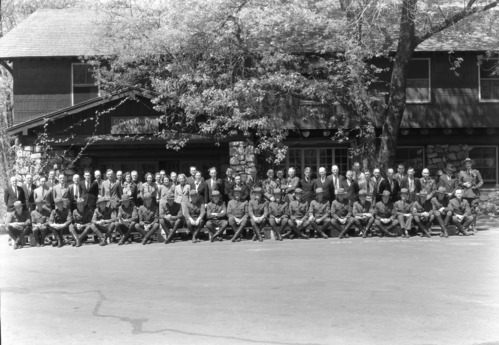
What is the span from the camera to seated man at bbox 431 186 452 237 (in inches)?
713

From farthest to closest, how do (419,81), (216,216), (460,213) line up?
(419,81) → (460,213) → (216,216)

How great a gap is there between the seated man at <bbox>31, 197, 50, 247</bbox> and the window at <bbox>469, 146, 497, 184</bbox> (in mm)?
17707

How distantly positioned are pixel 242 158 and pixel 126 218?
6739 mm

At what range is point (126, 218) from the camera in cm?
1802

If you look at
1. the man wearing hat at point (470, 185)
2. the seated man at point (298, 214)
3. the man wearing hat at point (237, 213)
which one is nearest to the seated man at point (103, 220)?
the man wearing hat at point (237, 213)

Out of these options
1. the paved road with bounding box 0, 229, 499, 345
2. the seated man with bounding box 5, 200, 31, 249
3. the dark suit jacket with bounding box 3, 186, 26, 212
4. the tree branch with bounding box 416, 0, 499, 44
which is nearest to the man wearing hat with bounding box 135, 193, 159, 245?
the paved road with bounding box 0, 229, 499, 345

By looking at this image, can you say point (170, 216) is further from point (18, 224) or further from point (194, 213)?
point (18, 224)

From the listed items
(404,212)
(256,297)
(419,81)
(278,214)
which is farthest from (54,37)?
(256,297)

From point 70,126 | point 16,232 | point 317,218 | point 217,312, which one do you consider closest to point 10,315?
point 217,312

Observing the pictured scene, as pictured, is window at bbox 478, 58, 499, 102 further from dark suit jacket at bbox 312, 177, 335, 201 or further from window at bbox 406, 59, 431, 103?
dark suit jacket at bbox 312, 177, 335, 201

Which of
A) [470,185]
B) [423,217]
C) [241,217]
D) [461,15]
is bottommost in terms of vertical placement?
[423,217]

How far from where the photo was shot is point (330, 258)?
13523mm

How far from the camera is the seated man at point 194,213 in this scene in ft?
59.0

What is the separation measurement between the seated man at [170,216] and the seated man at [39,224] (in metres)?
3.13
